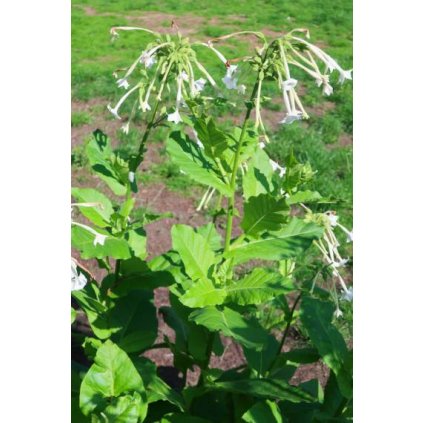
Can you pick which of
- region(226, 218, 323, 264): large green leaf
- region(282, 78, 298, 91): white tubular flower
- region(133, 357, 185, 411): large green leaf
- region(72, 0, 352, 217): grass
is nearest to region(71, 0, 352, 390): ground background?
region(72, 0, 352, 217): grass

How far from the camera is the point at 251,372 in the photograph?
227cm

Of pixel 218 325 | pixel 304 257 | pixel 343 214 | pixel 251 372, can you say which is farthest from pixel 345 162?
pixel 218 325

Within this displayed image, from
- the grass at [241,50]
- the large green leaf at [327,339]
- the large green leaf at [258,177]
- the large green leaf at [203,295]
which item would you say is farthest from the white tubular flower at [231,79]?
the grass at [241,50]

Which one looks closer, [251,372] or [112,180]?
[112,180]

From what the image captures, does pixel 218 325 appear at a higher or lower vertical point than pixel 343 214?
higher

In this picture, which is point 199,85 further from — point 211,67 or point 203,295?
point 211,67

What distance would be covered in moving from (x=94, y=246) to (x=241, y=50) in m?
7.29

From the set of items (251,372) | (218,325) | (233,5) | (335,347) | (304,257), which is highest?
(233,5)

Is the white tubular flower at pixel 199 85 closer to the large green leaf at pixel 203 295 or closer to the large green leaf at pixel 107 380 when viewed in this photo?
the large green leaf at pixel 203 295

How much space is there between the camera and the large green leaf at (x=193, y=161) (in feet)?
5.99

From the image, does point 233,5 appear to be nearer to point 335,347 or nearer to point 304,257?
point 304,257

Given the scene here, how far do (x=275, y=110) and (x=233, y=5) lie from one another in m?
4.68

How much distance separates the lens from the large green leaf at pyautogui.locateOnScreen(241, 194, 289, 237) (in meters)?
1.77

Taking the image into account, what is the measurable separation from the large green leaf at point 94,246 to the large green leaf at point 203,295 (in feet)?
0.85
